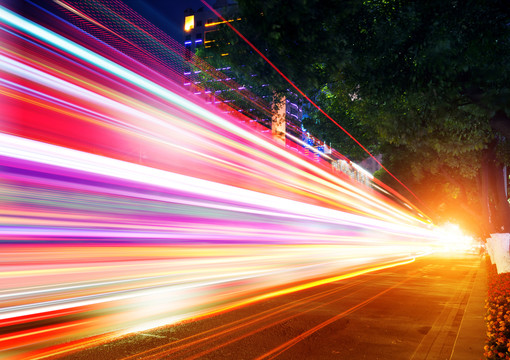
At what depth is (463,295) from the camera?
1417cm

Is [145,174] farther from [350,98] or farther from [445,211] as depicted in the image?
[445,211]

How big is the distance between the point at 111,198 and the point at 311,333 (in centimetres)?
502

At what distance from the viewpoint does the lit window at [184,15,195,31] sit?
9031 centimetres

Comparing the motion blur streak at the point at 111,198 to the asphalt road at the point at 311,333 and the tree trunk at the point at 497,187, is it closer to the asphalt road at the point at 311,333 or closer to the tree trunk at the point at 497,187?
the asphalt road at the point at 311,333

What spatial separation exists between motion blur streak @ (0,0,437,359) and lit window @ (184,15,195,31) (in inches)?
3127

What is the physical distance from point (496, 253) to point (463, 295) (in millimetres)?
2794

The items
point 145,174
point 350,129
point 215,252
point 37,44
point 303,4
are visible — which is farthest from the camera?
point 350,129

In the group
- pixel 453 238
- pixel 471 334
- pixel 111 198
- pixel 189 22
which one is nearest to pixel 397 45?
pixel 471 334

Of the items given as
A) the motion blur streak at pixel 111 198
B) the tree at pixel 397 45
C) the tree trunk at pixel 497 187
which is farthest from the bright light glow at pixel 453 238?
the tree at pixel 397 45

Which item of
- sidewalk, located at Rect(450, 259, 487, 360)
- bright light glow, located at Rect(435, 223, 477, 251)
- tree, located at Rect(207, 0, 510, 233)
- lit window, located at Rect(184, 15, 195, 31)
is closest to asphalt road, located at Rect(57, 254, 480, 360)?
sidewalk, located at Rect(450, 259, 487, 360)

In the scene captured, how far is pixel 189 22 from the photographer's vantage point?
9112 cm

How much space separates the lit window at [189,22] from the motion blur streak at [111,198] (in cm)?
7942

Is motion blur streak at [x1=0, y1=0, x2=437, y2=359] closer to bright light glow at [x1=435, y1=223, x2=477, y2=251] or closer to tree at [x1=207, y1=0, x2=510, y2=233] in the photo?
tree at [x1=207, y1=0, x2=510, y2=233]

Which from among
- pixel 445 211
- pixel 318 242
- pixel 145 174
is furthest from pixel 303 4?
pixel 445 211
